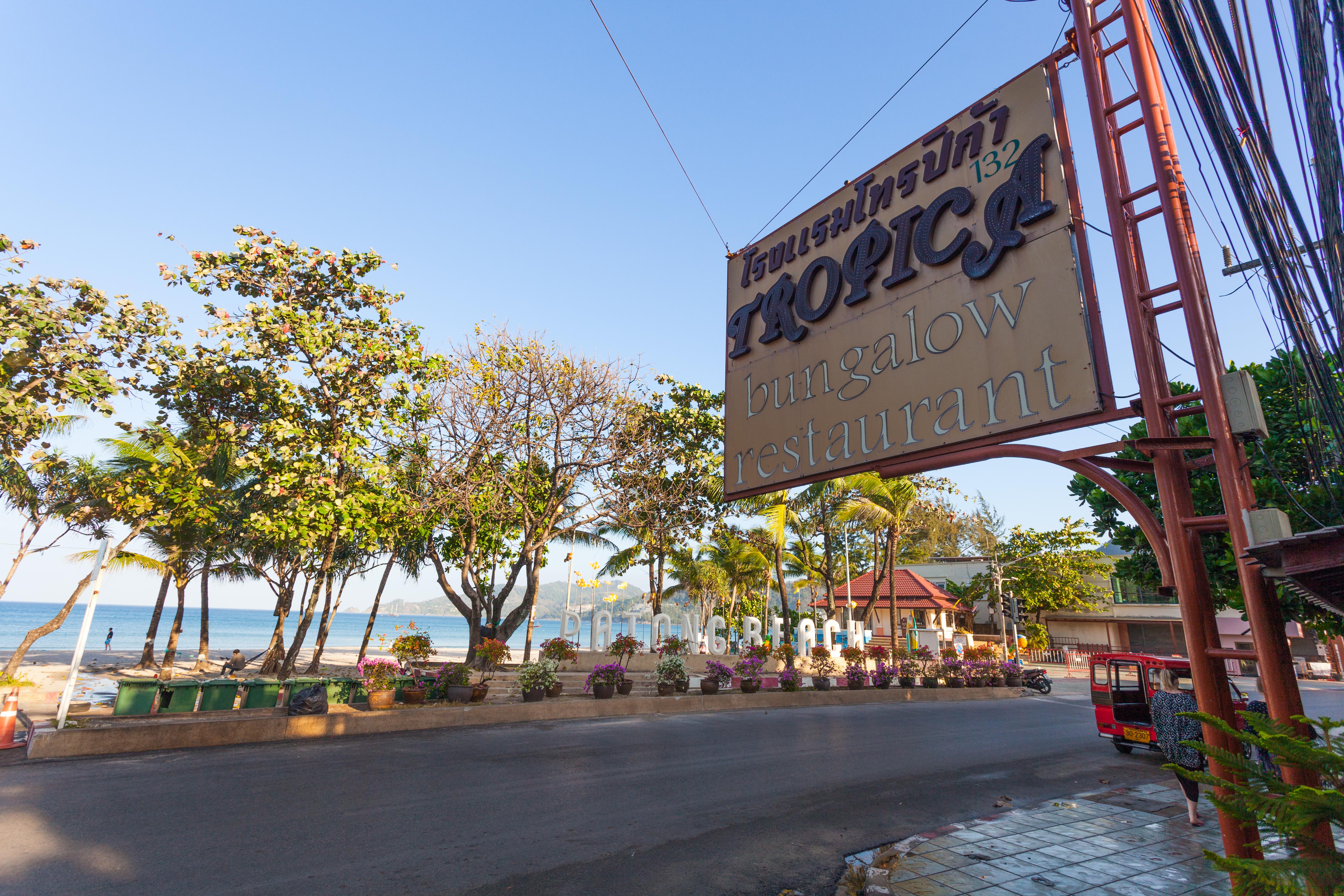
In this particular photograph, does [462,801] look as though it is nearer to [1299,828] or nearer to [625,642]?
[1299,828]

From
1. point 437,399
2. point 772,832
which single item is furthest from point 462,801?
point 437,399

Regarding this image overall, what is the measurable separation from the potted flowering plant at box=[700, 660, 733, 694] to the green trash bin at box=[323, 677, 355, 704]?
9.10 metres

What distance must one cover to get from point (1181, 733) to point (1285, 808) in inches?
213

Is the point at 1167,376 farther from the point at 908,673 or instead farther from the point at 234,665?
the point at 234,665

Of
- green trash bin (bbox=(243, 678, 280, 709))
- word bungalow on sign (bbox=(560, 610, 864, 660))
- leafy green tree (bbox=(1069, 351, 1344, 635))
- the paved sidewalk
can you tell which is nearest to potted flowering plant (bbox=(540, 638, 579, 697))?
word bungalow on sign (bbox=(560, 610, 864, 660))

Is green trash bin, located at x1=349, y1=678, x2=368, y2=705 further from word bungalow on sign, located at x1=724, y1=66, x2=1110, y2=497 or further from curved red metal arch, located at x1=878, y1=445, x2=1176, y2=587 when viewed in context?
curved red metal arch, located at x1=878, y1=445, x2=1176, y2=587

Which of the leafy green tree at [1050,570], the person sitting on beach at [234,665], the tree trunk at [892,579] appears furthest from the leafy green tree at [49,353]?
the leafy green tree at [1050,570]

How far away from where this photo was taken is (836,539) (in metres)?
44.0

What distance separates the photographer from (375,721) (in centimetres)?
1279

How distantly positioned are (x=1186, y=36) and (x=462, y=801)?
9134 mm

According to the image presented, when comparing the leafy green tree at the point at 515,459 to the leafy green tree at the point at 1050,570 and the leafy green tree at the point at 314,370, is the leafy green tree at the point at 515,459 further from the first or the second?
the leafy green tree at the point at 1050,570

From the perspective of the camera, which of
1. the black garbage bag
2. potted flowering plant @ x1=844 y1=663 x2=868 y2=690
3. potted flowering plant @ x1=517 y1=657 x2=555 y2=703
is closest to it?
the black garbage bag

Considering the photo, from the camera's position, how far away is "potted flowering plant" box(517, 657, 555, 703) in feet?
53.1

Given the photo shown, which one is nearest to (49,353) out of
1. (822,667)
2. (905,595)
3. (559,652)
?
(559,652)
